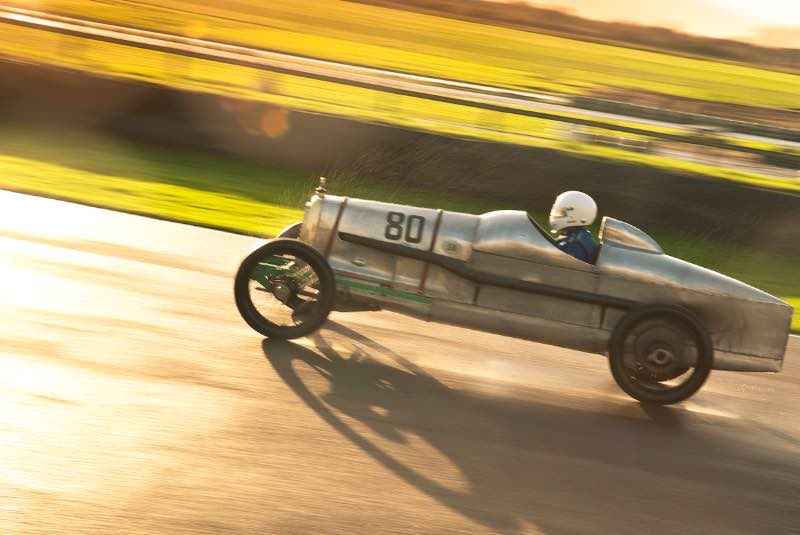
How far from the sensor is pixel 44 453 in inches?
197

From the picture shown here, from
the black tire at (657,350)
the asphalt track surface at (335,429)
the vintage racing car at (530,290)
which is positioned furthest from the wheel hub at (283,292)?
the black tire at (657,350)

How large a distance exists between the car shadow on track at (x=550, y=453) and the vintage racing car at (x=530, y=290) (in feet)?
1.29

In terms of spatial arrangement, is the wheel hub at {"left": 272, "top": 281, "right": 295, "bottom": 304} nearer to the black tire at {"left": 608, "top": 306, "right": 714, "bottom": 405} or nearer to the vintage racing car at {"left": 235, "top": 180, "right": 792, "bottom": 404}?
the vintage racing car at {"left": 235, "top": 180, "right": 792, "bottom": 404}

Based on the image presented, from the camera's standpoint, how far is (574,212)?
747 centimetres

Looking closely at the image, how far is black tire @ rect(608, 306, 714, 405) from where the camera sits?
701 centimetres

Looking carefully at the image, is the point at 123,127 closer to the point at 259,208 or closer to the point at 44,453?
the point at 259,208

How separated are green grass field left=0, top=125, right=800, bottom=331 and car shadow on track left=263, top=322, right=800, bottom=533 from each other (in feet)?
16.2

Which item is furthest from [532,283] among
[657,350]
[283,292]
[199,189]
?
[199,189]

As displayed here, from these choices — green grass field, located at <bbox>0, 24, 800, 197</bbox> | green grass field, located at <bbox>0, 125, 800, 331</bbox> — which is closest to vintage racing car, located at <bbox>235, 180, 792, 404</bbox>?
green grass field, located at <bbox>0, 125, 800, 331</bbox>

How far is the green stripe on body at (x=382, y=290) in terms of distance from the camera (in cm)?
736

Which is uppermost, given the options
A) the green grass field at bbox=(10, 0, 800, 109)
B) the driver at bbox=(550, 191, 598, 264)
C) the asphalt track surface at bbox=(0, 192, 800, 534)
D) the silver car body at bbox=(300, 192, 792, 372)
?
the green grass field at bbox=(10, 0, 800, 109)

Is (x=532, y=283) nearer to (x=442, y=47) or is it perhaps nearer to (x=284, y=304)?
(x=284, y=304)

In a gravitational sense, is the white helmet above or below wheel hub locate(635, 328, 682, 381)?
above

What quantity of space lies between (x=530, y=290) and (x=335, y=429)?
6.58ft
